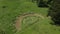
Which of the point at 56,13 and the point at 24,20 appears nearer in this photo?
the point at 56,13

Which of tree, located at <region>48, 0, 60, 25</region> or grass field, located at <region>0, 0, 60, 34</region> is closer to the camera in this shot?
grass field, located at <region>0, 0, 60, 34</region>

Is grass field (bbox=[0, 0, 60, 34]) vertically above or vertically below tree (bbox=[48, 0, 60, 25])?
below

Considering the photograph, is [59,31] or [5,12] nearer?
[59,31]

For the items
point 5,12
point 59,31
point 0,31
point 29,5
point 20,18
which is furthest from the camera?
point 29,5

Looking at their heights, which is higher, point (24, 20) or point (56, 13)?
point (56, 13)

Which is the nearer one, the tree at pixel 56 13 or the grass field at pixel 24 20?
the grass field at pixel 24 20

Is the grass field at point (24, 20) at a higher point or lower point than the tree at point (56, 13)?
lower

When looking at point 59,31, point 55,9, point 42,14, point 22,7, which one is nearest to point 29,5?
point 22,7

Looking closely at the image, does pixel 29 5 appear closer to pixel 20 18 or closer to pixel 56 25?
pixel 20 18
